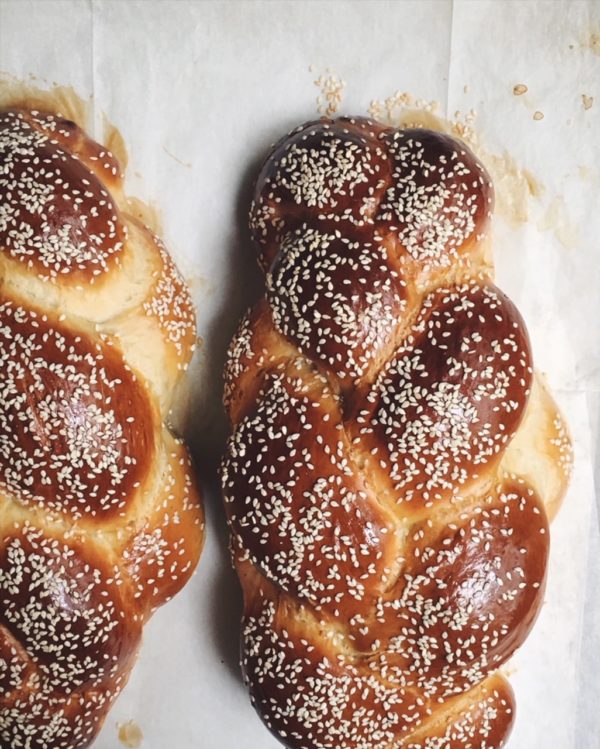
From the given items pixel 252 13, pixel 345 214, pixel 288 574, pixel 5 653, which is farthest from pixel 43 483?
pixel 252 13

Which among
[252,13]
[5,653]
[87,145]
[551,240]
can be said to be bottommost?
[5,653]

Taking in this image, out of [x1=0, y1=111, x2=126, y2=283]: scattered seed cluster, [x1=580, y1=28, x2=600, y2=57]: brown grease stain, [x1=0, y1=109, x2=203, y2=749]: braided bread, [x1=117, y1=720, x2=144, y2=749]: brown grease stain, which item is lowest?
[x1=117, y1=720, x2=144, y2=749]: brown grease stain

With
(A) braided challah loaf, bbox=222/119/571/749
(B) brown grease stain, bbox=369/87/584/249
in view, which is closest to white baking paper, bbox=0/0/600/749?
(B) brown grease stain, bbox=369/87/584/249

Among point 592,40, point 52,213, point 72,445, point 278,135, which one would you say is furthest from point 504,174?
point 72,445

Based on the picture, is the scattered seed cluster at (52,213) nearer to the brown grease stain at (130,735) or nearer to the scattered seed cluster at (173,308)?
the scattered seed cluster at (173,308)

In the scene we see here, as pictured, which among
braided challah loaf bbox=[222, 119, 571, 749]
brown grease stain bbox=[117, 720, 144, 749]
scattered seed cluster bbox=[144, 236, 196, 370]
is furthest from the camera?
brown grease stain bbox=[117, 720, 144, 749]

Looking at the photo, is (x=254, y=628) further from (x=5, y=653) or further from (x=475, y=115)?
(x=475, y=115)

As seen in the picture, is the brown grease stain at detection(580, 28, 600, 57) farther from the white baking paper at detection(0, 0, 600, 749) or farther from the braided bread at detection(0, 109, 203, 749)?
the braided bread at detection(0, 109, 203, 749)

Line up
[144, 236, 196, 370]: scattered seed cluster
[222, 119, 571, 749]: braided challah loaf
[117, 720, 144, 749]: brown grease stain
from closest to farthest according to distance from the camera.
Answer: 1. [222, 119, 571, 749]: braided challah loaf
2. [144, 236, 196, 370]: scattered seed cluster
3. [117, 720, 144, 749]: brown grease stain
